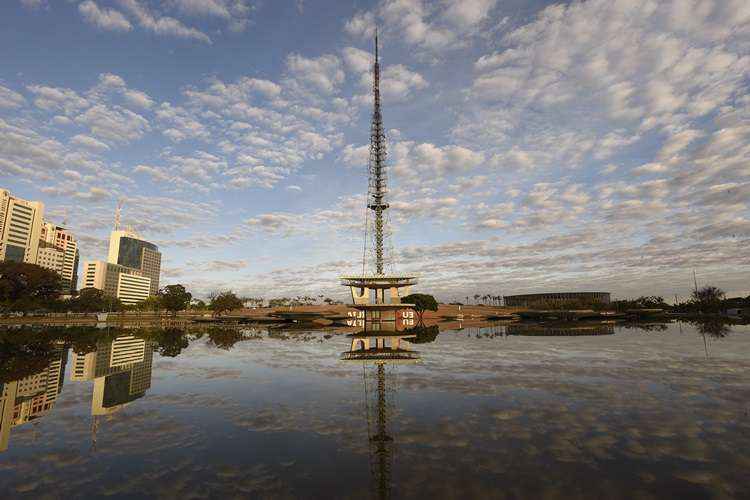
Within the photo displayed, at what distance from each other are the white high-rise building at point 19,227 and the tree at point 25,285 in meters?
104

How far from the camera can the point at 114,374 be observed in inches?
826

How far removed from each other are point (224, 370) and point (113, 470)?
1419 cm

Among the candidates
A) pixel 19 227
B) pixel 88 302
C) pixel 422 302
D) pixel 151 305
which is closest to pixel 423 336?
pixel 422 302

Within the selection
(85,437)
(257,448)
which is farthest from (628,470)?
(85,437)

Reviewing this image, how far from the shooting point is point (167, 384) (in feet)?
61.1

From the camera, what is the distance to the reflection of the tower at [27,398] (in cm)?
1262

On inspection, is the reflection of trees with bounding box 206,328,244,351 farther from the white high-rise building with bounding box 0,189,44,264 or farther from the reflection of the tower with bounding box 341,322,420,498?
the white high-rise building with bounding box 0,189,44,264

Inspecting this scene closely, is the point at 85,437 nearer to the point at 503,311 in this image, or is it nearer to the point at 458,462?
the point at 458,462

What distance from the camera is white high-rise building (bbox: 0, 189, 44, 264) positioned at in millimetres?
174375

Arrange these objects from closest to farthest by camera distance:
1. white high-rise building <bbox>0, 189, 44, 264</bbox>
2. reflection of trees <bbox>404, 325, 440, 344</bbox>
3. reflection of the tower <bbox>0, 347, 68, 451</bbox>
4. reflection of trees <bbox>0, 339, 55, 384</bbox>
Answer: reflection of the tower <bbox>0, 347, 68, 451</bbox>
reflection of trees <bbox>0, 339, 55, 384</bbox>
reflection of trees <bbox>404, 325, 440, 344</bbox>
white high-rise building <bbox>0, 189, 44, 264</bbox>

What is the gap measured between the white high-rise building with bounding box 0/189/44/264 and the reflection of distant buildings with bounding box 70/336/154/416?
192195 millimetres

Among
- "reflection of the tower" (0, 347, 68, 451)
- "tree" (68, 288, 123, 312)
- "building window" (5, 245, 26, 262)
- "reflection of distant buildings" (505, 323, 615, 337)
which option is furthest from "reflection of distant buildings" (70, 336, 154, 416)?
"building window" (5, 245, 26, 262)

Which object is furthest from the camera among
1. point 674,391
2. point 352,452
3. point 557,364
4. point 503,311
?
point 503,311

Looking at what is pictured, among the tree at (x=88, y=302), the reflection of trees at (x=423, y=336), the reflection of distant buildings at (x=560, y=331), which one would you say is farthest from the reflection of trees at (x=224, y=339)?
the tree at (x=88, y=302)
